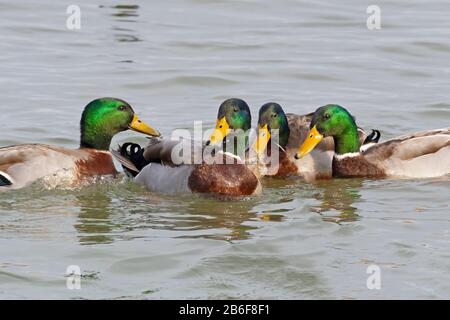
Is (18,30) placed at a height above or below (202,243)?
above

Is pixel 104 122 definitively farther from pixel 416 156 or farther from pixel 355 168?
pixel 416 156

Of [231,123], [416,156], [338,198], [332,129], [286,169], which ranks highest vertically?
[231,123]

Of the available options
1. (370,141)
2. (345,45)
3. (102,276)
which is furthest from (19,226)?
(345,45)

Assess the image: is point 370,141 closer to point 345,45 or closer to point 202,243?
point 202,243

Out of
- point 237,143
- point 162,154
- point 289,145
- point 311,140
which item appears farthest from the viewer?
point 289,145

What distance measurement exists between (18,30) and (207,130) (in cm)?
639

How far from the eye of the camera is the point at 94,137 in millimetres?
11750

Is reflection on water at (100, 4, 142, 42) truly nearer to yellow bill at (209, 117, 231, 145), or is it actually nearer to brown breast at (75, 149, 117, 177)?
yellow bill at (209, 117, 231, 145)

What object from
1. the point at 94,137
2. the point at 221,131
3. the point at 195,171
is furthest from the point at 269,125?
the point at 94,137

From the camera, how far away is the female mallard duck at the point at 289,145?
12.4 m

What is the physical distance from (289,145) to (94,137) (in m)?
2.17

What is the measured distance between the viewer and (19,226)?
998 centimetres

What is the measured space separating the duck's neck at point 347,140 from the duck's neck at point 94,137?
238cm

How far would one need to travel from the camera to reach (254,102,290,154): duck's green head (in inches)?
486
